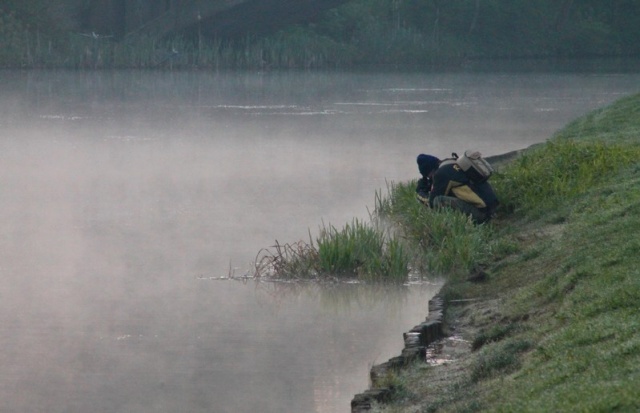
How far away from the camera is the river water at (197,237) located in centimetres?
1107

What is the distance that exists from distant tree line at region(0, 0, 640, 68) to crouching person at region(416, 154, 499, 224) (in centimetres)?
4517

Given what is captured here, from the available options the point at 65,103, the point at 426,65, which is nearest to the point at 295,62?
the point at 426,65

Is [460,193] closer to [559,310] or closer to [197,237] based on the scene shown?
[197,237]

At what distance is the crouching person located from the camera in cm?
1623

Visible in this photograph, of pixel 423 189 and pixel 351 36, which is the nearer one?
pixel 423 189

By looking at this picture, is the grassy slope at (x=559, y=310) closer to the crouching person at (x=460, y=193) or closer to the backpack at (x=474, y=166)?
the crouching person at (x=460, y=193)

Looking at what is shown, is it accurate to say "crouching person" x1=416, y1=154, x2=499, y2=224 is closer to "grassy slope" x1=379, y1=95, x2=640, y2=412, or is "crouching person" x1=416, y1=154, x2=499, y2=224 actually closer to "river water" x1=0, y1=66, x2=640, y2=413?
"grassy slope" x1=379, y1=95, x2=640, y2=412

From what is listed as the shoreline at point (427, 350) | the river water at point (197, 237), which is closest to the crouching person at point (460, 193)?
the river water at point (197, 237)

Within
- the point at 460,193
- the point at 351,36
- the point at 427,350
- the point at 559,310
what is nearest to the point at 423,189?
the point at 460,193

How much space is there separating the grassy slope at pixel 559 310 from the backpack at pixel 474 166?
71cm

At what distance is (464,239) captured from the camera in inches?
587

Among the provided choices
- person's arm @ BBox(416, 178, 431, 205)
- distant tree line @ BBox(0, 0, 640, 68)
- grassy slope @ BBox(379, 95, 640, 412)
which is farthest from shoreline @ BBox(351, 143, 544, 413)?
distant tree line @ BBox(0, 0, 640, 68)

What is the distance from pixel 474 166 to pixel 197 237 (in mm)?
4149

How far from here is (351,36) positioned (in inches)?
3019
